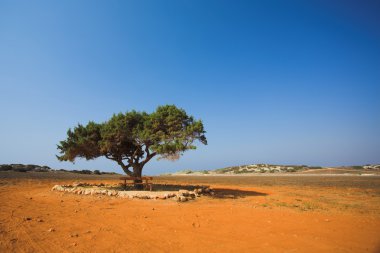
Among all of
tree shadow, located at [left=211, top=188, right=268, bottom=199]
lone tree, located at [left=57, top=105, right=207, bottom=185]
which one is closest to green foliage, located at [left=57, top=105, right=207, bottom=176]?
lone tree, located at [left=57, top=105, right=207, bottom=185]

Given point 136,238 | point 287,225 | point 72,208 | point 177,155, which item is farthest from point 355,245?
point 177,155

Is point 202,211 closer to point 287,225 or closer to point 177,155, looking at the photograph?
point 287,225

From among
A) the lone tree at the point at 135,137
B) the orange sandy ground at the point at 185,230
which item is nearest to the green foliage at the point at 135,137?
the lone tree at the point at 135,137

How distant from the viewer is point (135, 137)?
64.0 feet

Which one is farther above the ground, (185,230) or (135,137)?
(135,137)

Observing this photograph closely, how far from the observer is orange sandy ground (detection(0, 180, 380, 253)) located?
20.1ft

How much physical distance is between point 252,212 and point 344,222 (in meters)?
3.48

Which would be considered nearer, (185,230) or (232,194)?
(185,230)

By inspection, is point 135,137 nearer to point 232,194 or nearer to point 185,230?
point 232,194

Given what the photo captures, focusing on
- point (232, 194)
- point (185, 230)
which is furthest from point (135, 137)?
point (185, 230)

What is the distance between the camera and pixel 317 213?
10711 millimetres

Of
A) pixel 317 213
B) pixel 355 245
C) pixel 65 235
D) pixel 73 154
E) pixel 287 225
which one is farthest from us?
pixel 73 154

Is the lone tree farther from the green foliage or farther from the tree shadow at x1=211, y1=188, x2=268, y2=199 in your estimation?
the tree shadow at x1=211, y1=188, x2=268, y2=199

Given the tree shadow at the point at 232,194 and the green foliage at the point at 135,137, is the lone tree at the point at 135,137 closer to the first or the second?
the green foliage at the point at 135,137
